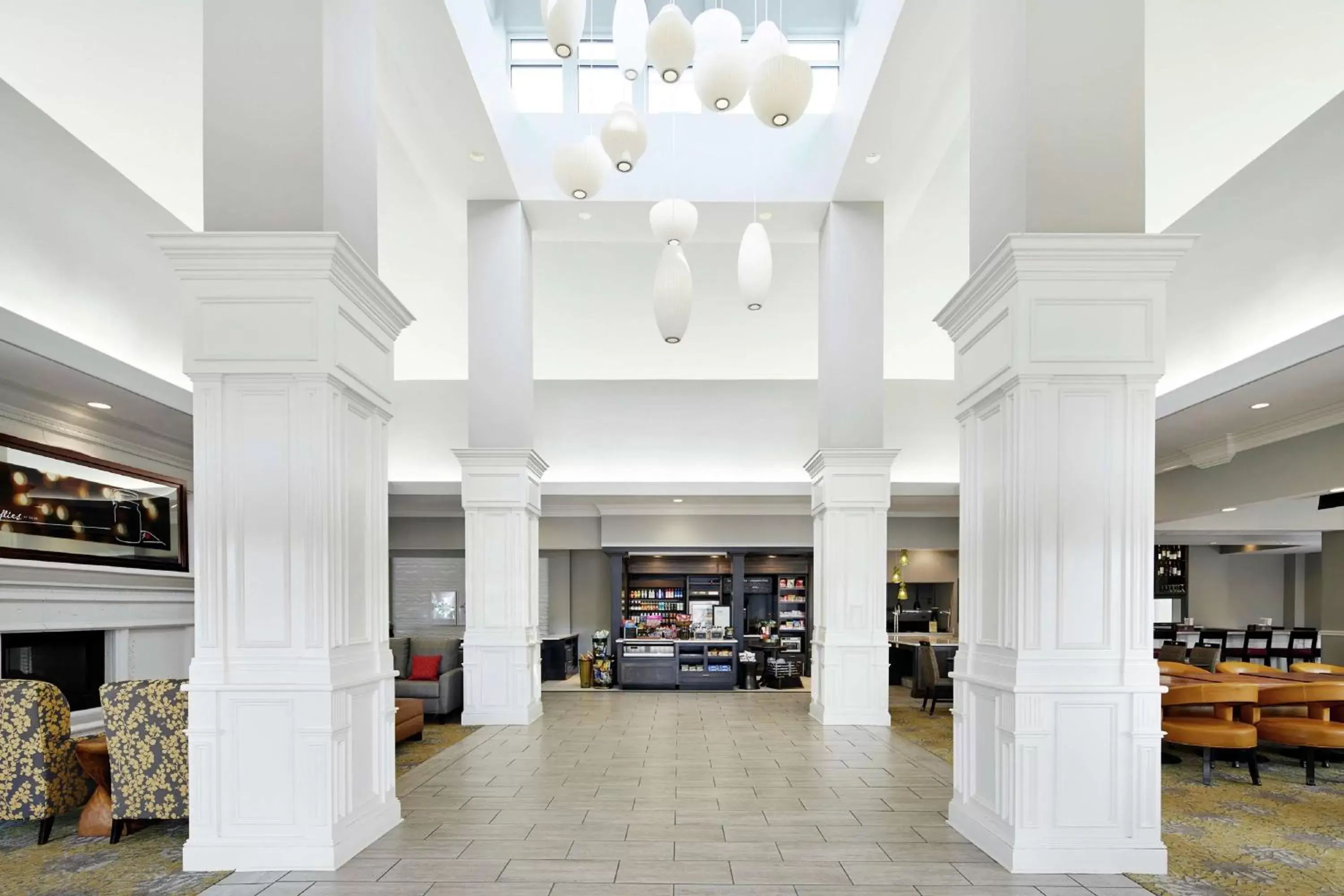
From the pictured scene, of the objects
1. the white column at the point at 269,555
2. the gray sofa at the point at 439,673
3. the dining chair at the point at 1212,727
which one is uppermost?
the white column at the point at 269,555

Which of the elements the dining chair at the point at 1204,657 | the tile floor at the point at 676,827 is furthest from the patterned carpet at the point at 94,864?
the dining chair at the point at 1204,657

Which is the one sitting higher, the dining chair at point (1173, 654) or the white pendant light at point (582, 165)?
the white pendant light at point (582, 165)

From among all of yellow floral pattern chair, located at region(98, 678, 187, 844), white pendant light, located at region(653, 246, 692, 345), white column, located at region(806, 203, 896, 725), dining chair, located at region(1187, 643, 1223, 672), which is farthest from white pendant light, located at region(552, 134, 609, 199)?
dining chair, located at region(1187, 643, 1223, 672)

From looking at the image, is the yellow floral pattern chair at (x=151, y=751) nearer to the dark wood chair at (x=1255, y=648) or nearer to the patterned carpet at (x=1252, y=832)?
the patterned carpet at (x=1252, y=832)

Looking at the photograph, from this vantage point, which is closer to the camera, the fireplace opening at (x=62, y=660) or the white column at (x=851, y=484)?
the fireplace opening at (x=62, y=660)

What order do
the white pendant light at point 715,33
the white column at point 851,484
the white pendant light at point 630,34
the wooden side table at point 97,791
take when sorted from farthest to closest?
the white column at point 851,484
the white pendant light at point 630,34
the white pendant light at point 715,33
the wooden side table at point 97,791

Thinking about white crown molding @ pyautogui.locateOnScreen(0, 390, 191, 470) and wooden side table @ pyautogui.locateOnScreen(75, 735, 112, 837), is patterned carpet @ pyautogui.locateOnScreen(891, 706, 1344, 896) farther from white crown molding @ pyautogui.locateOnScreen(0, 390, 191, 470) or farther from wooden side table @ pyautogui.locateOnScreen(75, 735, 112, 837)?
white crown molding @ pyautogui.locateOnScreen(0, 390, 191, 470)

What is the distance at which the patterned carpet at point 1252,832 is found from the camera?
4.29m

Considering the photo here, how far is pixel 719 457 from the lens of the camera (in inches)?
587

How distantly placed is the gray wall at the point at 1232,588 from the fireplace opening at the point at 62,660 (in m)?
19.6

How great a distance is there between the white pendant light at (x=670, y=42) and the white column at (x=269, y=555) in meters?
2.38

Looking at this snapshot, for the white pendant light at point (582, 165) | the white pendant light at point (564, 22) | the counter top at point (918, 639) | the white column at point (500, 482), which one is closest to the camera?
the white pendant light at point (564, 22)

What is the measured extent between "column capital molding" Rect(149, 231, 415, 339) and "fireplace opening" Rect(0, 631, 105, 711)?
5.24m

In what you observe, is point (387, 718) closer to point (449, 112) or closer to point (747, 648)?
point (449, 112)
